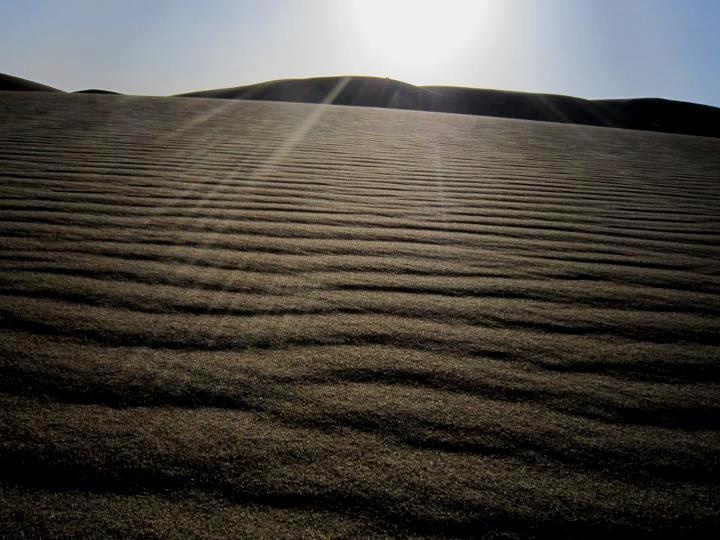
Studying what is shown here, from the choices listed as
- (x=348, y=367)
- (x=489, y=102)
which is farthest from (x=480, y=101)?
(x=348, y=367)

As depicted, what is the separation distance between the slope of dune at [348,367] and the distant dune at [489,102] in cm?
3898

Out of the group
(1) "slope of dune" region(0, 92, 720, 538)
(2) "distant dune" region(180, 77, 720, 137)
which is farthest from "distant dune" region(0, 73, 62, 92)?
(1) "slope of dune" region(0, 92, 720, 538)

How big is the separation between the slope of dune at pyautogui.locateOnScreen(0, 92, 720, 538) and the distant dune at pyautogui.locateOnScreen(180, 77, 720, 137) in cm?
3898

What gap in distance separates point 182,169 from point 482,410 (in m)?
3.06

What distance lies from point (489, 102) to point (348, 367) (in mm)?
46174

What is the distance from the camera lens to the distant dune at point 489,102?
126 ft

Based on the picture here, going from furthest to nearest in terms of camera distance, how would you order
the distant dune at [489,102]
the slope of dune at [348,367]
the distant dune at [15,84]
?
1. the distant dune at [15,84]
2. the distant dune at [489,102]
3. the slope of dune at [348,367]

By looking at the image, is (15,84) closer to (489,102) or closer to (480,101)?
(480,101)

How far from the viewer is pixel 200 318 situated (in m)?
1.46

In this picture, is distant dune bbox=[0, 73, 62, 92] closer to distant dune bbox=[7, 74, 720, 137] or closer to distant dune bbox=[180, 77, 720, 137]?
distant dune bbox=[7, 74, 720, 137]

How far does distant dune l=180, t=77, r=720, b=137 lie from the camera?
126ft

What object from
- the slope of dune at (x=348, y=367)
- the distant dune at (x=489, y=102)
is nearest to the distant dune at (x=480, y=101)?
the distant dune at (x=489, y=102)

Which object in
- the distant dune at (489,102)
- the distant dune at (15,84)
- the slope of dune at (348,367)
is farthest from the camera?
the distant dune at (15,84)

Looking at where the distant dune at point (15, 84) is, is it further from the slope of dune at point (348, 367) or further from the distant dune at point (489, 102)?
the slope of dune at point (348, 367)
